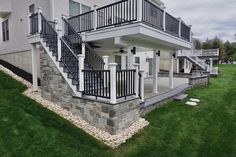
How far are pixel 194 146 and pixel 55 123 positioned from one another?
4660 millimetres

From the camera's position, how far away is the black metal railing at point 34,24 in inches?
375

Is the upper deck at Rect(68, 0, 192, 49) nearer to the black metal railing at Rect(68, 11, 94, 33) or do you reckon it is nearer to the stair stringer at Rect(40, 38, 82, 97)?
the black metal railing at Rect(68, 11, 94, 33)

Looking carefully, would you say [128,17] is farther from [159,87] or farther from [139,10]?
[159,87]

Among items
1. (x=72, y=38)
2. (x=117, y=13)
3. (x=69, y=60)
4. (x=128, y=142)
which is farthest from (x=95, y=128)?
(x=72, y=38)

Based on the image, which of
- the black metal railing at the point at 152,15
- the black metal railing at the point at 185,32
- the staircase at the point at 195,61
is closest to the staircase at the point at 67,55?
the black metal railing at the point at 152,15

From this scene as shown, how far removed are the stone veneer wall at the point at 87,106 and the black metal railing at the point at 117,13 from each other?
9.61 ft

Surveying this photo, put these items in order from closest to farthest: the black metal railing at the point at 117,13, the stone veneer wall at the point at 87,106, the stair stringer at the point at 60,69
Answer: the stone veneer wall at the point at 87,106, the stair stringer at the point at 60,69, the black metal railing at the point at 117,13

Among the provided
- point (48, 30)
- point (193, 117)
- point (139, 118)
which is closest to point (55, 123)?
point (139, 118)

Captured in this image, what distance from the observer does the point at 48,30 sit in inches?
357

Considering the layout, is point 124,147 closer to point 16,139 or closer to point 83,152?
point 83,152

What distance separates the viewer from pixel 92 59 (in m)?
8.34

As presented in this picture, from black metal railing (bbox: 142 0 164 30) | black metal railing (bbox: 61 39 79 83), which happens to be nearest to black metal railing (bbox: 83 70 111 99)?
black metal railing (bbox: 61 39 79 83)

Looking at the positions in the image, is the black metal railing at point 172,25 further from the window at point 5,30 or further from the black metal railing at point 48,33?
the window at point 5,30

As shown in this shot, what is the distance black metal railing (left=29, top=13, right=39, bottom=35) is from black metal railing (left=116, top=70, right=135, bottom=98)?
5171 millimetres
